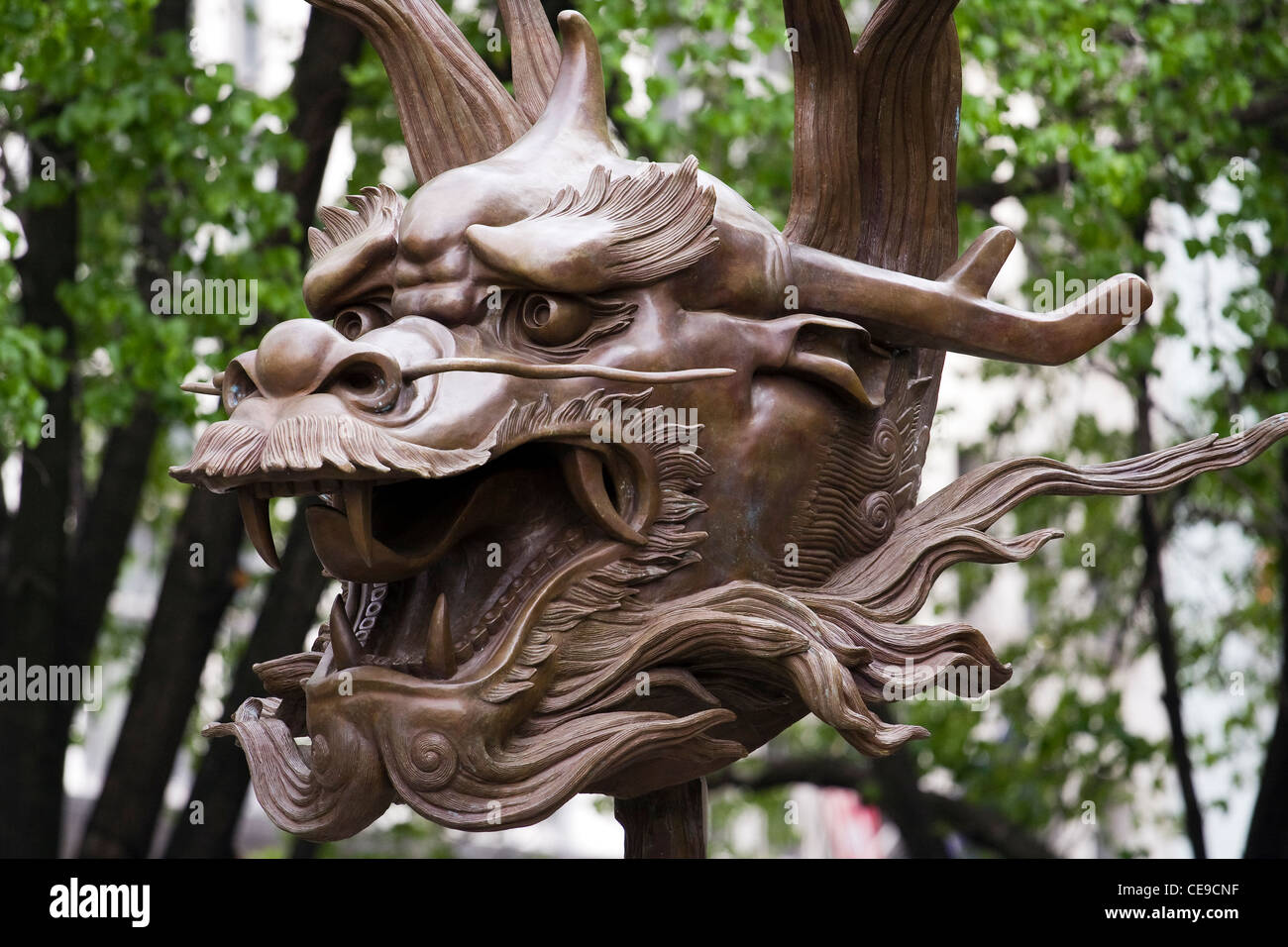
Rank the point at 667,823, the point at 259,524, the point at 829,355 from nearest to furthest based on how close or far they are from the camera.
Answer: the point at 259,524
the point at 829,355
the point at 667,823

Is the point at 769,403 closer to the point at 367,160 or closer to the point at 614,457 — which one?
the point at 614,457

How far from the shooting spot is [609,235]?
2426mm

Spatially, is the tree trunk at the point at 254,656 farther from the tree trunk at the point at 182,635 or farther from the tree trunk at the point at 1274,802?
the tree trunk at the point at 1274,802

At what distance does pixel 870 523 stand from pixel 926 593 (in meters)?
0.15

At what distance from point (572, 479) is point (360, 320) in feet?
1.41

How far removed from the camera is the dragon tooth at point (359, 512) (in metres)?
2.26

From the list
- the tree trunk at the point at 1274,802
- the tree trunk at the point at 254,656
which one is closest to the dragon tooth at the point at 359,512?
the tree trunk at the point at 254,656

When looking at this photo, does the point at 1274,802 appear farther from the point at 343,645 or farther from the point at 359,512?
the point at 359,512

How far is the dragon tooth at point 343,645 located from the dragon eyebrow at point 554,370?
39 centimetres

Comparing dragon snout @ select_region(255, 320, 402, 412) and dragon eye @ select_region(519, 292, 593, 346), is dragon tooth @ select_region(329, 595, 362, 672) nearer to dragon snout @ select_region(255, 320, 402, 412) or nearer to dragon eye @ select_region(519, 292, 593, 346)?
dragon snout @ select_region(255, 320, 402, 412)
